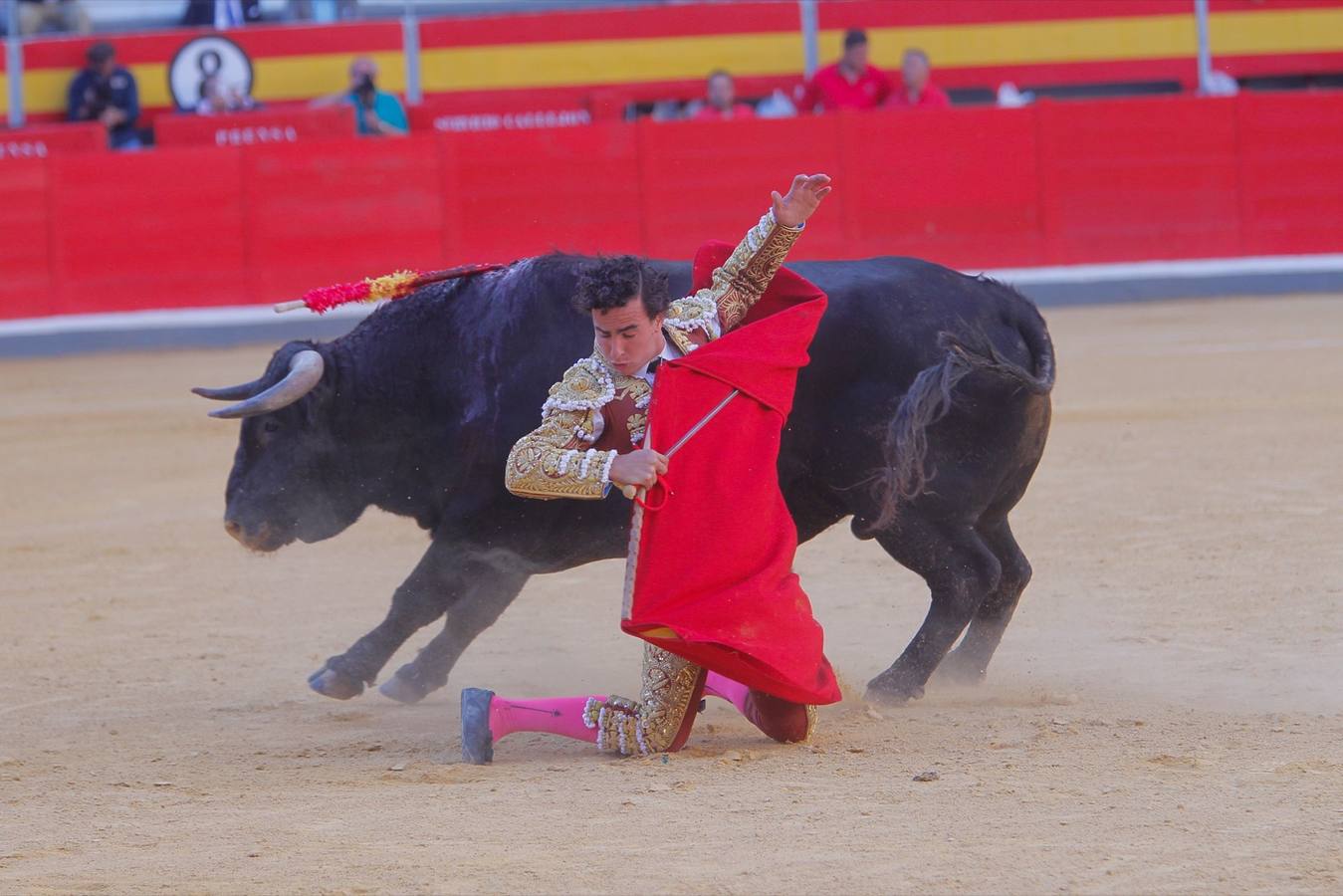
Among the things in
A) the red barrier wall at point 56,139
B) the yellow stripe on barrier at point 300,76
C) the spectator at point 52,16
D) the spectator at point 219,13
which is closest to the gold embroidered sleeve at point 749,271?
the red barrier wall at point 56,139

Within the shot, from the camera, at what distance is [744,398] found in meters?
3.24

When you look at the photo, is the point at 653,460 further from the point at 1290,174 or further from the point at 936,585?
the point at 1290,174

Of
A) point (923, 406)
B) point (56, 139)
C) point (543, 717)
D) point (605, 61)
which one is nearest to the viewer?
point (543, 717)

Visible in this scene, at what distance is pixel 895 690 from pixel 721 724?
38cm

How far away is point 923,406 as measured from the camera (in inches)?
143

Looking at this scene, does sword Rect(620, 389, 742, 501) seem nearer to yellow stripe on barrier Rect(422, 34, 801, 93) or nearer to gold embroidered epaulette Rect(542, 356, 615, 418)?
gold embroidered epaulette Rect(542, 356, 615, 418)

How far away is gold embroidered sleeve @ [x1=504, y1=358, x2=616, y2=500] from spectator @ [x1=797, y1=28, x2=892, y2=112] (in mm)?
8337

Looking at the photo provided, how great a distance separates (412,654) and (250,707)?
0.63 m

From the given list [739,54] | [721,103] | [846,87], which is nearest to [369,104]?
[721,103]

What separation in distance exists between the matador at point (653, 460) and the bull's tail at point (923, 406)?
1.22ft

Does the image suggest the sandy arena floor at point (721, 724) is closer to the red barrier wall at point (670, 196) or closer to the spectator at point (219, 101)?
the red barrier wall at point (670, 196)

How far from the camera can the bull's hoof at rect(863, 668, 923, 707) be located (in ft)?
12.4

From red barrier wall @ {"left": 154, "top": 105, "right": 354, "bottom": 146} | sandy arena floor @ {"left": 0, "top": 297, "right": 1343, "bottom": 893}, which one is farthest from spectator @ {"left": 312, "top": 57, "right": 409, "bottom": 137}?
sandy arena floor @ {"left": 0, "top": 297, "right": 1343, "bottom": 893}

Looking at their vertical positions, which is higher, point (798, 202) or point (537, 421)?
point (798, 202)
